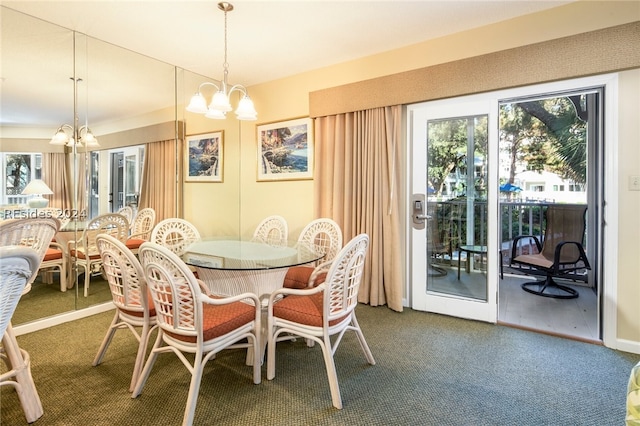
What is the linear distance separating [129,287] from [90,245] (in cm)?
179

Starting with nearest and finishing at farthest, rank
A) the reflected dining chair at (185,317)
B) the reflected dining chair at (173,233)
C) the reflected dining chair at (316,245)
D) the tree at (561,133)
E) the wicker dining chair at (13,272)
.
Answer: the wicker dining chair at (13,272), the reflected dining chair at (185,317), the reflected dining chair at (316,245), the reflected dining chair at (173,233), the tree at (561,133)

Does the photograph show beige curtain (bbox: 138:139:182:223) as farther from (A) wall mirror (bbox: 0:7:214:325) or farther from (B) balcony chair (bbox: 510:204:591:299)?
(B) balcony chair (bbox: 510:204:591:299)

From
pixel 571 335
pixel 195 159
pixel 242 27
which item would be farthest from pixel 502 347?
pixel 195 159

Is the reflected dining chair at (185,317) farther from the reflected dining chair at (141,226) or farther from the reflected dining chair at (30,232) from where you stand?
the reflected dining chair at (141,226)

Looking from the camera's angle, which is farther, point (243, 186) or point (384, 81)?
A: point (243, 186)

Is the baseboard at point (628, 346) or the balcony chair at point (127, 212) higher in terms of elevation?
the balcony chair at point (127, 212)

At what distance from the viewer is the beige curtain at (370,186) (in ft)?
10.3

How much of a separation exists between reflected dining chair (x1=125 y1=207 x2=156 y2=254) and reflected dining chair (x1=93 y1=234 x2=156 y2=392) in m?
1.76

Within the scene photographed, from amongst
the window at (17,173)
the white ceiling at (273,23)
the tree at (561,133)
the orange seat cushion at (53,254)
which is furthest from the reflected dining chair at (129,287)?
the tree at (561,133)

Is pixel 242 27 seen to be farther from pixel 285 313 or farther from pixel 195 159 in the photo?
pixel 285 313

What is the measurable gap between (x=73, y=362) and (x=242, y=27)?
9.54 ft

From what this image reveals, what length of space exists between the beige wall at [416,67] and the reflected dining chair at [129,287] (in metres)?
2.23

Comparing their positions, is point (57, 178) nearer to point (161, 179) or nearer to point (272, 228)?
point (161, 179)

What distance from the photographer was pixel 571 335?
8.45 ft
